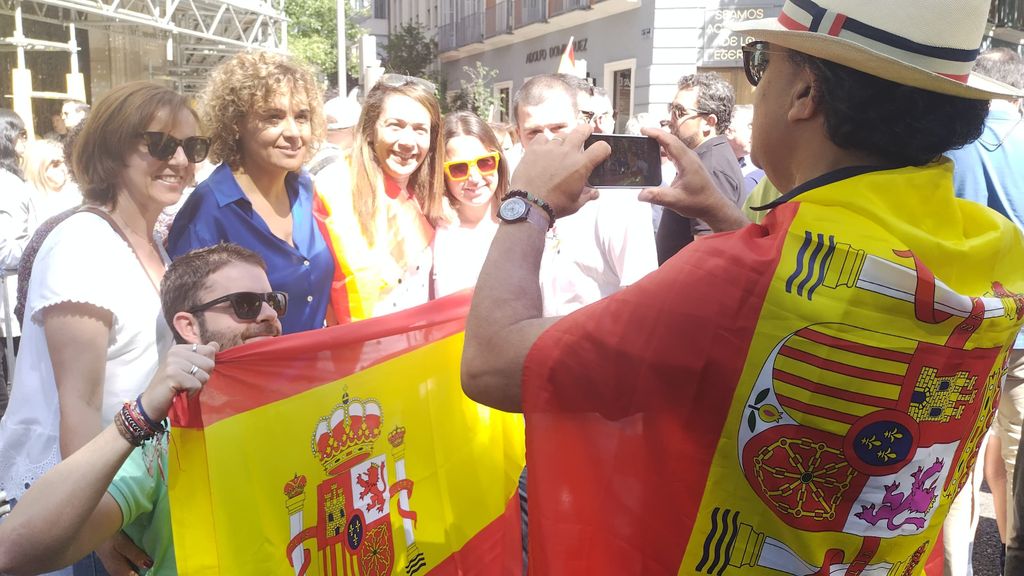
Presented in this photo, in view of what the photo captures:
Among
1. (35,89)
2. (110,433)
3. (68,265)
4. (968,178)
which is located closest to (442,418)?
(110,433)

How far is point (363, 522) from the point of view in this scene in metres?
2.15

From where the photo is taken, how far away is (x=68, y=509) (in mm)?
1694

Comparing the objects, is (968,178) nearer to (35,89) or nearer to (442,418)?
(442,418)

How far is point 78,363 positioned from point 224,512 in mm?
650

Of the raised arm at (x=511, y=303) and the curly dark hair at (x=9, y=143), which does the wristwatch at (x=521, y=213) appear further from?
the curly dark hair at (x=9, y=143)

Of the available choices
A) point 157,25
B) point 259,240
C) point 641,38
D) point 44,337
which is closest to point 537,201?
point 44,337

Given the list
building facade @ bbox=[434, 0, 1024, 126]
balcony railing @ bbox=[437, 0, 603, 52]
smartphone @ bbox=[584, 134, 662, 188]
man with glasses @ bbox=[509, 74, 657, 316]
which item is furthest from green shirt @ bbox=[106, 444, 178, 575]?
balcony railing @ bbox=[437, 0, 603, 52]

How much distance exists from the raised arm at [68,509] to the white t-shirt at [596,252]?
1698mm

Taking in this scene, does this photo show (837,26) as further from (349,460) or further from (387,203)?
(387,203)

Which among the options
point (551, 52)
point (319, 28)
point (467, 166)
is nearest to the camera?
point (467, 166)

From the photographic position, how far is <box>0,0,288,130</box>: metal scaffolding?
9.03 meters

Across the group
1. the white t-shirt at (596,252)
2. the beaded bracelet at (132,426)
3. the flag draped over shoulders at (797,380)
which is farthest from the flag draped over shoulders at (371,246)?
the flag draped over shoulders at (797,380)

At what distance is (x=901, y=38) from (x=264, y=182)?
7.89ft

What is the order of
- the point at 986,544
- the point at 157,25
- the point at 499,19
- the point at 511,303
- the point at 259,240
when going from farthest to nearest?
1. the point at 499,19
2. the point at 157,25
3. the point at 986,544
4. the point at 259,240
5. the point at 511,303
